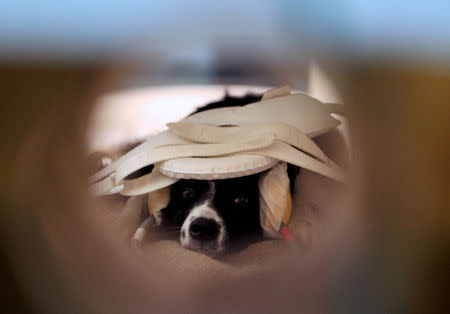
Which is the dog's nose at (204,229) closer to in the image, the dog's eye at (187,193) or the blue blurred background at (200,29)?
the dog's eye at (187,193)

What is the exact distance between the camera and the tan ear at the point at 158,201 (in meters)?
0.72

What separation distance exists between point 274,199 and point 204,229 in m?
0.12

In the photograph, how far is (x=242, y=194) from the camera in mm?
707

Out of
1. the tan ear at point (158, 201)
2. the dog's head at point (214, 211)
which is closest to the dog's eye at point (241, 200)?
the dog's head at point (214, 211)

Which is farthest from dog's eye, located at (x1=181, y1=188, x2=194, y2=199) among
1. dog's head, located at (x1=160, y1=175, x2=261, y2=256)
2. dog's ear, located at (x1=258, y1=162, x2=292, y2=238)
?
dog's ear, located at (x1=258, y1=162, x2=292, y2=238)

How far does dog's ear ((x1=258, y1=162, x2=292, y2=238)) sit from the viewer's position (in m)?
0.71

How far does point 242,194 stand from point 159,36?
0.28m

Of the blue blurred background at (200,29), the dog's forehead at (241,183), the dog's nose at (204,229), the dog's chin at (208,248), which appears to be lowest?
the dog's chin at (208,248)

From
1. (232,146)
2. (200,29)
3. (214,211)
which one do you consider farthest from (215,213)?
(200,29)

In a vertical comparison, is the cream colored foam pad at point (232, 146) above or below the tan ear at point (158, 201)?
above

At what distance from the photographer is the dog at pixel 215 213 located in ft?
2.28

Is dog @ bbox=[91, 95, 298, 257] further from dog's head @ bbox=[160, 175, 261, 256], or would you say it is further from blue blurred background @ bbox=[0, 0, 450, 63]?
blue blurred background @ bbox=[0, 0, 450, 63]

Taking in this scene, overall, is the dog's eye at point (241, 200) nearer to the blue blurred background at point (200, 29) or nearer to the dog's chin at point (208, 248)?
the dog's chin at point (208, 248)

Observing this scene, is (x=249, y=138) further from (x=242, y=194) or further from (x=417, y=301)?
(x=417, y=301)
